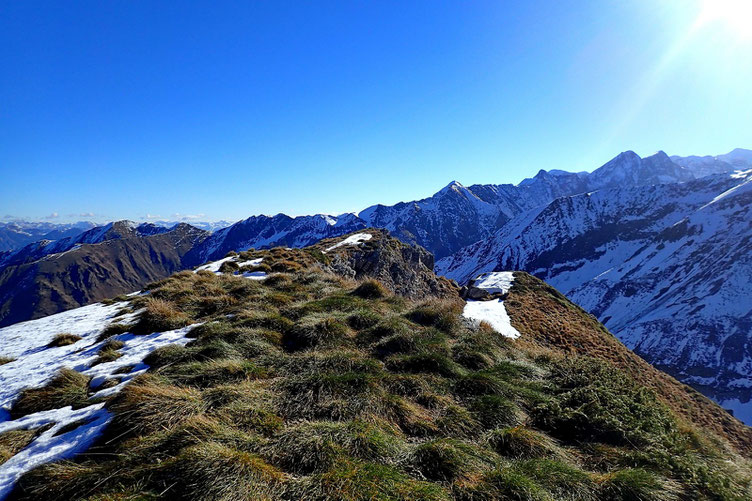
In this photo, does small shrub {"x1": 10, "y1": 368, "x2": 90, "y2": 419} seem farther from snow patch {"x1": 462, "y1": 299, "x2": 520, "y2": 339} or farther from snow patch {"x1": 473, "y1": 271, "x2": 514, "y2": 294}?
snow patch {"x1": 473, "y1": 271, "x2": 514, "y2": 294}

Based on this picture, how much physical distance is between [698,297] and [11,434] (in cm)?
28222

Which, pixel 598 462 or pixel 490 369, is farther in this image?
pixel 490 369

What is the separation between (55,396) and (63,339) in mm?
5202

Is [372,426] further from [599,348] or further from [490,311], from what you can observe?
[599,348]

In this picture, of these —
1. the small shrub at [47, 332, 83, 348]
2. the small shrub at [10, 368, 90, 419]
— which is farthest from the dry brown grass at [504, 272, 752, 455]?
the small shrub at [47, 332, 83, 348]

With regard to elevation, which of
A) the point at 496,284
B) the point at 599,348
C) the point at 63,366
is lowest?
the point at 599,348

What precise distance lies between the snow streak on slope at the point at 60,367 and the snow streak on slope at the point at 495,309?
14588mm

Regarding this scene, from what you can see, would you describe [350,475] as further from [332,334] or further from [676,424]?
[676,424]

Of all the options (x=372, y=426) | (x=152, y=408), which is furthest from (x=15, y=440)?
(x=372, y=426)

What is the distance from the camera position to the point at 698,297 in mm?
188750

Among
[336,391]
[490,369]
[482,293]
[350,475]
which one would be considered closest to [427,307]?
[490,369]

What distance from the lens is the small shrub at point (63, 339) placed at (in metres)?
10.3

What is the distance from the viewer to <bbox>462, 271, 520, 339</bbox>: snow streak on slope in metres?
19.3

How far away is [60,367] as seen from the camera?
8.22 metres
